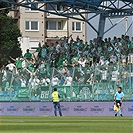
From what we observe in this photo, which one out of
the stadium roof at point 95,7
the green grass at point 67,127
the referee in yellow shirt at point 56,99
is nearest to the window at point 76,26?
the stadium roof at point 95,7

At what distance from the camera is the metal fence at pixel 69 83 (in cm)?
3928

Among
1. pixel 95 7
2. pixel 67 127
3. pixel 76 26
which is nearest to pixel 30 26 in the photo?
pixel 76 26

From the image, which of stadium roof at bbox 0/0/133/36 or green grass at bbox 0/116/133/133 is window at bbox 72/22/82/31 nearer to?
stadium roof at bbox 0/0/133/36

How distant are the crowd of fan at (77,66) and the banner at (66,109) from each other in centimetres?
157

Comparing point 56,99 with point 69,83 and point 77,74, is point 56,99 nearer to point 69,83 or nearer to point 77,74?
point 69,83

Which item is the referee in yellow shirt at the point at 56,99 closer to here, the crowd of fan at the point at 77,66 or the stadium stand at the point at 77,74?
the stadium stand at the point at 77,74

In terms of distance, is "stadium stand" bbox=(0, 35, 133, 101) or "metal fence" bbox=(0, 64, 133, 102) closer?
"metal fence" bbox=(0, 64, 133, 102)

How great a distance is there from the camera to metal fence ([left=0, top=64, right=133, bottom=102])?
3928 centimetres

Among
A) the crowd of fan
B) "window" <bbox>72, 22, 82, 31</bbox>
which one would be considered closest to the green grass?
the crowd of fan

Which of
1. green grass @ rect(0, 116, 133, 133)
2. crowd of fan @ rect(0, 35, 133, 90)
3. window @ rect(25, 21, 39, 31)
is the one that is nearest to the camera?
green grass @ rect(0, 116, 133, 133)

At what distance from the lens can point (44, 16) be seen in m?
103

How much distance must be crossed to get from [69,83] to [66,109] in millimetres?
2644

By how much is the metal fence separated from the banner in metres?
0.50

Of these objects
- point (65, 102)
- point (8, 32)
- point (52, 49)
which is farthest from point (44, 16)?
point (65, 102)
